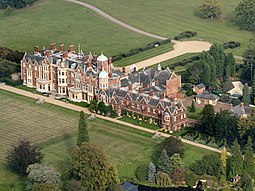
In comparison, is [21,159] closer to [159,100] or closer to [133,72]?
[159,100]

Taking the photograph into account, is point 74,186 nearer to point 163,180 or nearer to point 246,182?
point 163,180

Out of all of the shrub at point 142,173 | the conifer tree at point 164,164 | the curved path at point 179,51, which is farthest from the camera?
the curved path at point 179,51

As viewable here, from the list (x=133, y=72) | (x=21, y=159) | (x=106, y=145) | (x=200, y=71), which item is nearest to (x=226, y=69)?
(x=200, y=71)

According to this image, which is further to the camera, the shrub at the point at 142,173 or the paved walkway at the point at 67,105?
the paved walkway at the point at 67,105

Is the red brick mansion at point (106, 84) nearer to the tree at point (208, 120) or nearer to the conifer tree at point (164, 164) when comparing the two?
the tree at point (208, 120)

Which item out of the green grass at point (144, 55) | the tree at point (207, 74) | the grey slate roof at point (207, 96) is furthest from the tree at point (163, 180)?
the green grass at point (144, 55)

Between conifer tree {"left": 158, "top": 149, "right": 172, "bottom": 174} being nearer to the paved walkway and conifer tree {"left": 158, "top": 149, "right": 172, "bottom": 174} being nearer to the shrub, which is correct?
the shrub
